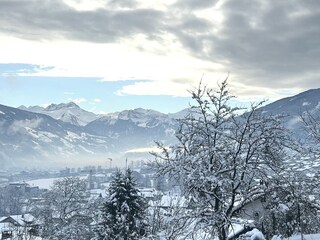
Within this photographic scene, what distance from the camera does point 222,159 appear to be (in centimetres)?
1766

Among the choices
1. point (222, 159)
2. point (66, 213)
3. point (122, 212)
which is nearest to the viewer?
point (222, 159)

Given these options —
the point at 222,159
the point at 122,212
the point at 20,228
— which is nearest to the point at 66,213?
the point at 20,228

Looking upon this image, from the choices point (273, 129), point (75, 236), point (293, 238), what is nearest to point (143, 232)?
point (75, 236)

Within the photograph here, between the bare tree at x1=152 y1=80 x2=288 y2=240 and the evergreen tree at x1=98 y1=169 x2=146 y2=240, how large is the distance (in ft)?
60.5

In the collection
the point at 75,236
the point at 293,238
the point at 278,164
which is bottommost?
the point at 75,236

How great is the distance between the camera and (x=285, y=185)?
18016 mm

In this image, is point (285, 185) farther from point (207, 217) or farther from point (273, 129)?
point (207, 217)

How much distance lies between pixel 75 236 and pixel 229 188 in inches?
1301

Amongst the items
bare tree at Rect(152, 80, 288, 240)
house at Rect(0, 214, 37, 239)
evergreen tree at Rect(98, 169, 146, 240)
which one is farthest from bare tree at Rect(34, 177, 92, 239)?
bare tree at Rect(152, 80, 288, 240)

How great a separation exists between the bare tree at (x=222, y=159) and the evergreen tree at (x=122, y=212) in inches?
725

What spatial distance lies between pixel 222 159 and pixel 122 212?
20052 mm

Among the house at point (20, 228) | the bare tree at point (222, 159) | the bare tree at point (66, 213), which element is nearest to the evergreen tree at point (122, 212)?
the house at point (20, 228)

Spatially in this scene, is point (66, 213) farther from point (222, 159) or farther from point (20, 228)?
point (222, 159)

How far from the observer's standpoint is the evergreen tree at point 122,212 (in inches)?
1414
